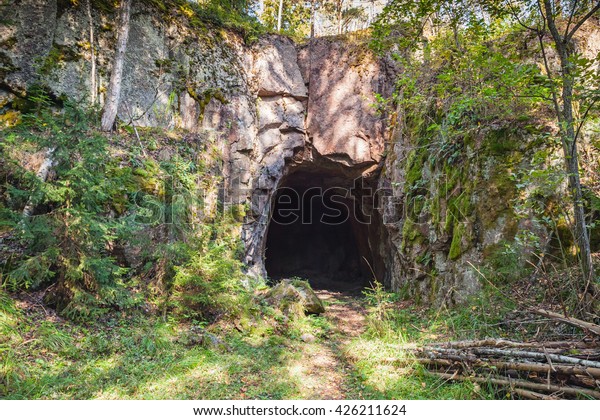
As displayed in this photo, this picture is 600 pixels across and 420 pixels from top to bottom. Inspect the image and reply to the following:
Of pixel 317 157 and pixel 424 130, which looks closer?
pixel 424 130

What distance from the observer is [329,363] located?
16.9ft

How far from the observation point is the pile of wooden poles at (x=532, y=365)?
122 inches

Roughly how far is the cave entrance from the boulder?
8497 millimetres

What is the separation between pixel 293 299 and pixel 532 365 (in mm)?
4838

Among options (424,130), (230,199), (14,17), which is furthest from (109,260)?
(424,130)

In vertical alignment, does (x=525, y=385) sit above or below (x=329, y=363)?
above

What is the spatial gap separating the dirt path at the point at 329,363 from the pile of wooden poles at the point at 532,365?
1.22 metres

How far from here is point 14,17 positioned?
25.7 feet

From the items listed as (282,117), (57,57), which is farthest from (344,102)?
(57,57)

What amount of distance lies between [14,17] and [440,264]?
11.3 meters

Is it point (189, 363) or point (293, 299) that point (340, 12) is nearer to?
point (293, 299)

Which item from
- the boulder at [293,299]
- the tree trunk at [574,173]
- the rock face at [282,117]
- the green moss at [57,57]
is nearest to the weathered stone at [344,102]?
the rock face at [282,117]

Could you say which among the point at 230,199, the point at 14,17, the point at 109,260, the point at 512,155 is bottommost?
the point at 109,260
